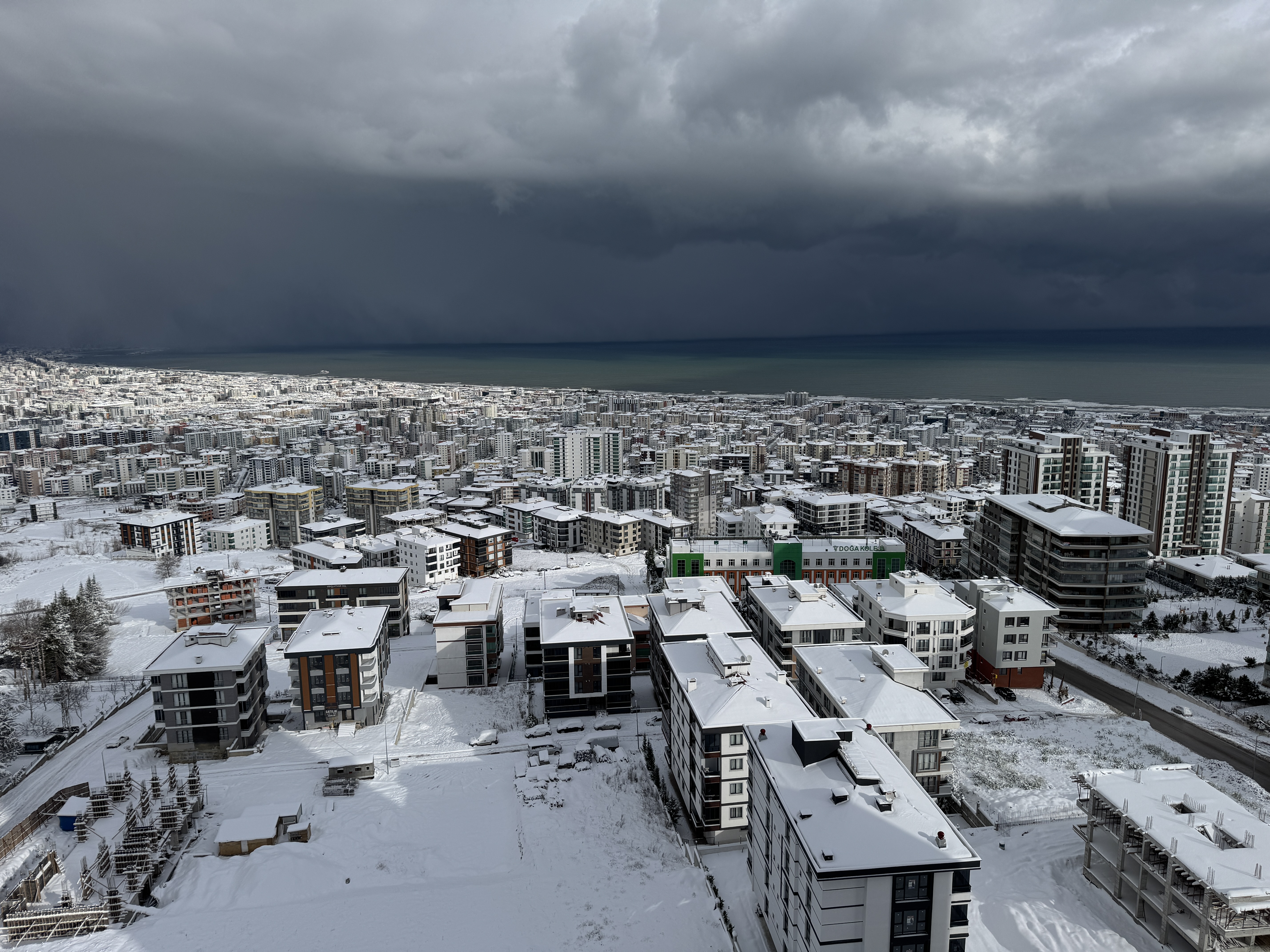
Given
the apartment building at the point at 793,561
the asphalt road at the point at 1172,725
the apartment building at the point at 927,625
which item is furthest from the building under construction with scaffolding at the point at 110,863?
the asphalt road at the point at 1172,725

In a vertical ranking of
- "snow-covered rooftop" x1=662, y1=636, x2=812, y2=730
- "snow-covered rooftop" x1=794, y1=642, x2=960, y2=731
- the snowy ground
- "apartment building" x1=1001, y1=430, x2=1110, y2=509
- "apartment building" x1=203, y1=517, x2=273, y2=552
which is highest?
"apartment building" x1=1001, y1=430, x2=1110, y2=509

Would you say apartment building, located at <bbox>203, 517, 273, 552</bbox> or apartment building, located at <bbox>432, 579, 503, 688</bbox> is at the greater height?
apartment building, located at <bbox>432, 579, 503, 688</bbox>

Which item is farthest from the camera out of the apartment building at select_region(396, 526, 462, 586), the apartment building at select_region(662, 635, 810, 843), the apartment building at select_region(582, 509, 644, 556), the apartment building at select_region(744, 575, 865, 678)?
the apartment building at select_region(582, 509, 644, 556)

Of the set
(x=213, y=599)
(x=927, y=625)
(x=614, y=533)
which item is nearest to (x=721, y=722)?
(x=927, y=625)

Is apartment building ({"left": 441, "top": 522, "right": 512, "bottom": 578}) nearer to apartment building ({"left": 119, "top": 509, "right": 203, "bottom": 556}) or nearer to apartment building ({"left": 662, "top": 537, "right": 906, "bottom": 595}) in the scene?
apartment building ({"left": 662, "top": 537, "right": 906, "bottom": 595})

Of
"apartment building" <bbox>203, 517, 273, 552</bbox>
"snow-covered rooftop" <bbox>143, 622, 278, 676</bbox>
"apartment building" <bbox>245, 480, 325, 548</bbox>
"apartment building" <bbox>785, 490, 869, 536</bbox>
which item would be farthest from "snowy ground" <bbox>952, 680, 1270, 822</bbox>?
"apartment building" <bbox>203, 517, 273, 552</bbox>

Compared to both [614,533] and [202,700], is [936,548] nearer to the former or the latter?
[614,533]
